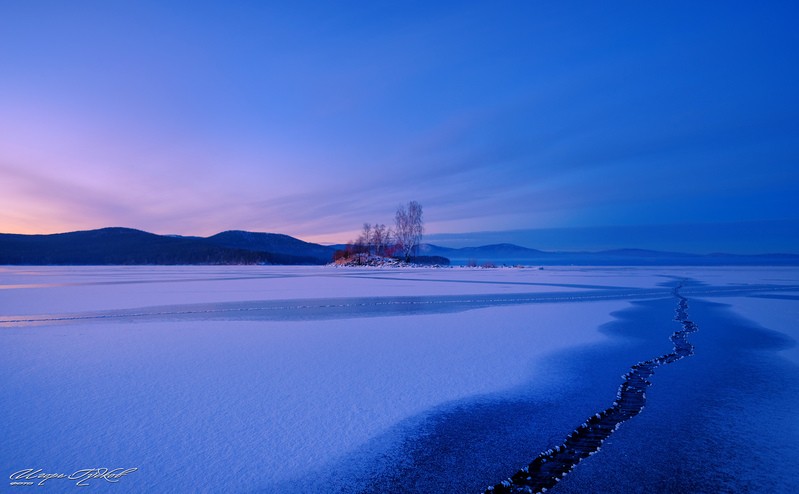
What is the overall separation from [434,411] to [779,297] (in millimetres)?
17994

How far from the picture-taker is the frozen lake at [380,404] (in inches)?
127

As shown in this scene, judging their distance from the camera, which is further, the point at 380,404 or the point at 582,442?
the point at 380,404

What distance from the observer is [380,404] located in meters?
4.63

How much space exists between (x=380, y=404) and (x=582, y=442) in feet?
6.44

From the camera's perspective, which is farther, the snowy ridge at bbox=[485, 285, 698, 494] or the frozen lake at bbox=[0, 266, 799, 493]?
the frozen lake at bbox=[0, 266, 799, 493]

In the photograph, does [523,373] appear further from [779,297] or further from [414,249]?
[414,249]

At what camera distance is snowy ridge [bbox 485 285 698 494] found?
3114 mm

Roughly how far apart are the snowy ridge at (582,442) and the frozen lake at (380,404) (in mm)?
89

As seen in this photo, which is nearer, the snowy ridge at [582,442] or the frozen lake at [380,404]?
the snowy ridge at [582,442]

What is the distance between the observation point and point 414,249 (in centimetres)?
6231

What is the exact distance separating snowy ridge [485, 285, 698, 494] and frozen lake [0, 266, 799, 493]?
9 centimetres

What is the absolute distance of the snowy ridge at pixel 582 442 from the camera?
10.2ft

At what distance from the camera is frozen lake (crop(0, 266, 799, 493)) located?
3223 millimetres

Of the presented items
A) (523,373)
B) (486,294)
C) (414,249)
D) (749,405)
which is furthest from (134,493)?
(414,249)
